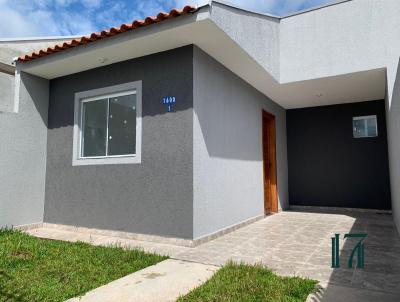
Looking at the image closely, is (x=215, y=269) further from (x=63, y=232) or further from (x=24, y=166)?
(x=24, y=166)

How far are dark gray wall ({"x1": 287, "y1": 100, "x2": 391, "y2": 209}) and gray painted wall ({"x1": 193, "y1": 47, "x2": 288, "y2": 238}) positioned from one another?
2736mm

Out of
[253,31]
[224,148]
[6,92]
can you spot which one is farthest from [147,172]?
[6,92]

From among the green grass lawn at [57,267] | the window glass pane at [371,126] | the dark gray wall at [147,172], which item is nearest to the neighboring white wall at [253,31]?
the dark gray wall at [147,172]

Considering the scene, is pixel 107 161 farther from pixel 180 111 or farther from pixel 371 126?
pixel 371 126

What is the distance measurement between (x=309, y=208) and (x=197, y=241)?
6539 mm

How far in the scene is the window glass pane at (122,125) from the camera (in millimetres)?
6172

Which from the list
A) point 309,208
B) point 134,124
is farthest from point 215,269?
→ point 309,208

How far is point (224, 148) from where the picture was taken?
21.7 ft

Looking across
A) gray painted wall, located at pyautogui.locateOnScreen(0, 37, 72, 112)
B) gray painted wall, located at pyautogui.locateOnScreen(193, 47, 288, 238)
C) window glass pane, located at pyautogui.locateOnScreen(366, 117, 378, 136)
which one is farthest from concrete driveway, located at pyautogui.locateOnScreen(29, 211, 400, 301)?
gray painted wall, located at pyautogui.locateOnScreen(0, 37, 72, 112)

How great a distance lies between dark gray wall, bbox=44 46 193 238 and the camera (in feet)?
18.0

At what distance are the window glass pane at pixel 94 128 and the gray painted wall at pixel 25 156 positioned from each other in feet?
3.92

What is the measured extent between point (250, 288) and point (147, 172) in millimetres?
3164

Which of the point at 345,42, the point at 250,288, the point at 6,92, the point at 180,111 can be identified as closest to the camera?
the point at 250,288

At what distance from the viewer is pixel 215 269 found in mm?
4066
